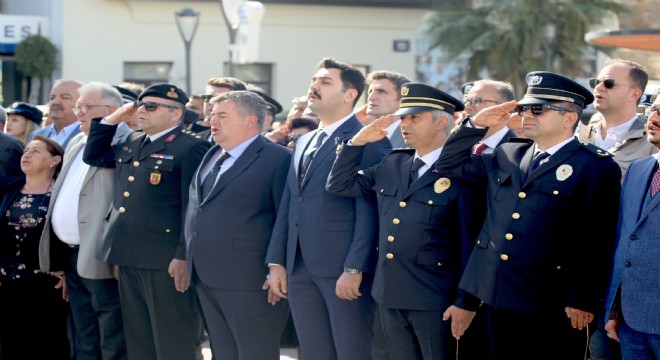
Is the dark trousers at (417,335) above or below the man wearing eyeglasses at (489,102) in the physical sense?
below

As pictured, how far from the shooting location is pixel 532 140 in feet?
16.9

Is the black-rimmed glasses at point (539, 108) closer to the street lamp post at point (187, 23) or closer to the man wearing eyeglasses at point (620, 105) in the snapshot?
the man wearing eyeglasses at point (620, 105)

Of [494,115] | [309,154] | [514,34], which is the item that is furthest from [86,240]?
[514,34]

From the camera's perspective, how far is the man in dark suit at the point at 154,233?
6.63 meters

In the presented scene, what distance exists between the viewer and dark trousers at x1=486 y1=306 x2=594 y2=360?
4.83 meters

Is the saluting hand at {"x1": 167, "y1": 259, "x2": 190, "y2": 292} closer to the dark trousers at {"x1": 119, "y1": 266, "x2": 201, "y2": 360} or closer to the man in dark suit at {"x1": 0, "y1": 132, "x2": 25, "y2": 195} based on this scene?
the dark trousers at {"x1": 119, "y1": 266, "x2": 201, "y2": 360}

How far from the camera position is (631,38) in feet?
41.8

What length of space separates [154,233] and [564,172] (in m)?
2.91

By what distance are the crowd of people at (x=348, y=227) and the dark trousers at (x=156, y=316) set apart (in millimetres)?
12

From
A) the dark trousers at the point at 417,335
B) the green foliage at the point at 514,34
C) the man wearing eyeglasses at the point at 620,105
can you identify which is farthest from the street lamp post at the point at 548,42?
the dark trousers at the point at 417,335

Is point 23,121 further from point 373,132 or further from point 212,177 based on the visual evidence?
point 373,132

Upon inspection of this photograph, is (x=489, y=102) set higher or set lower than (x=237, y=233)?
higher

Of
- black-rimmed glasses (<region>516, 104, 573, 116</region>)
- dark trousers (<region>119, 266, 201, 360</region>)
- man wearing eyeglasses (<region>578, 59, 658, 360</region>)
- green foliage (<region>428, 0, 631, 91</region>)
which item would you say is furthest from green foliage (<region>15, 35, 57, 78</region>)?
black-rimmed glasses (<region>516, 104, 573, 116</region>)

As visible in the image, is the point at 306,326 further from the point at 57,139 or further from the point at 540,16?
the point at 540,16
